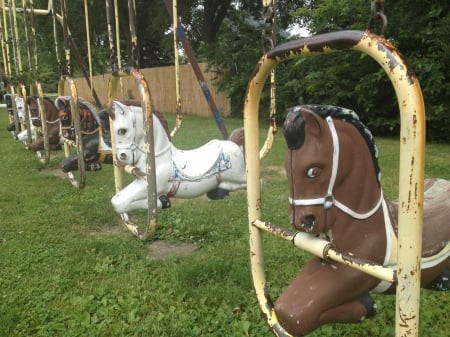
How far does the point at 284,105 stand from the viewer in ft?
27.7

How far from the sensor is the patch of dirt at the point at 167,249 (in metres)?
2.86

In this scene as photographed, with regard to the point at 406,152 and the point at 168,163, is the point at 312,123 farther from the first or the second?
the point at 168,163

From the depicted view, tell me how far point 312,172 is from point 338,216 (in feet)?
0.50

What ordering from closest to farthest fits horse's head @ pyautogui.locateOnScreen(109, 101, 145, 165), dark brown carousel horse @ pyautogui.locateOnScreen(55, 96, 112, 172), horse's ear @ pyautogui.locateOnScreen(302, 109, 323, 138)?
horse's ear @ pyautogui.locateOnScreen(302, 109, 323, 138) → horse's head @ pyautogui.locateOnScreen(109, 101, 145, 165) → dark brown carousel horse @ pyautogui.locateOnScreen(55, 96, 112, 172)

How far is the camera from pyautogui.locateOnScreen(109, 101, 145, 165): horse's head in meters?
2.22

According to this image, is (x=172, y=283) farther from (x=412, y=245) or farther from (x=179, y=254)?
(x=412, y=245)

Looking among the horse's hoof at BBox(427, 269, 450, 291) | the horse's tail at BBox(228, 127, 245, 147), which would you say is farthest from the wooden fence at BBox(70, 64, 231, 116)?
the horse's hoof at BBox(427, 269, 450, 291)

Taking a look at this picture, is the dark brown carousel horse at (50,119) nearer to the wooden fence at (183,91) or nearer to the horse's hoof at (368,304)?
the horse's hoof at (368,304)

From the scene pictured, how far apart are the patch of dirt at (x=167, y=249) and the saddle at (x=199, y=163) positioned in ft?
2.22

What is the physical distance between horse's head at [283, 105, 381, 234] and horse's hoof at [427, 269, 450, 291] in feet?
1.38

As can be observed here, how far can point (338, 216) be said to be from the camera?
44.5 inches

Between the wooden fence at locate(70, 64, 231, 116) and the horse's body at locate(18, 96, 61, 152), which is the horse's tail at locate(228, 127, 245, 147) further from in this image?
the wooden fence at locate(70, 64, 231, 116)

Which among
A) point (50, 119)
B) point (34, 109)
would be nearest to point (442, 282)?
point (50, 119)

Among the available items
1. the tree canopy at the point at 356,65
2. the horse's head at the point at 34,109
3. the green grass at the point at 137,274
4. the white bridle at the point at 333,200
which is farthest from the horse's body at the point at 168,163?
the horse's head at the point at 34,109
